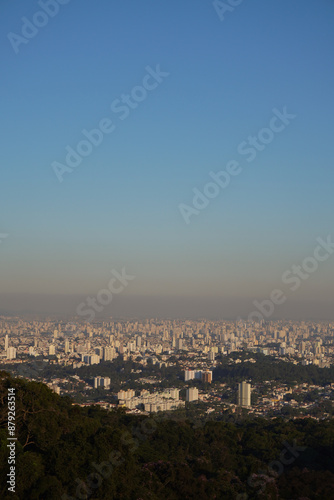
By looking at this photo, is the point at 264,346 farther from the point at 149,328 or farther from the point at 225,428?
the point at 225,428

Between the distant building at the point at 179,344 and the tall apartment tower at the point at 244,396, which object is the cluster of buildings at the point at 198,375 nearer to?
the tall apartment tower at the point at 244,396

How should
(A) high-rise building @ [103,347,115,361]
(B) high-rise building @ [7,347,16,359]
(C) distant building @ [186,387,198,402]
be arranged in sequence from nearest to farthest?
(C) distant building @ [186,387,198,402] → (B) high-rise building @ [7,347,16,359] → (A) high-rise building @ [103,347,115,361]

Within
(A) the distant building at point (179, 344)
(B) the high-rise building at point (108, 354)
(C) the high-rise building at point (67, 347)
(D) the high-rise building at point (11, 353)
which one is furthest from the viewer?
(A) the distant building at point (179, 344)

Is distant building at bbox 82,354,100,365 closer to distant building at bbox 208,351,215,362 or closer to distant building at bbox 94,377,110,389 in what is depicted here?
distant building at bbox 94,377,110,389

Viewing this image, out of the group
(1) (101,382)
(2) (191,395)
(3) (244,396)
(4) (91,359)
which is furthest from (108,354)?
(3) (244,396)

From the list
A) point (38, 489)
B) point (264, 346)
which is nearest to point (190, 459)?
point (38, 489)

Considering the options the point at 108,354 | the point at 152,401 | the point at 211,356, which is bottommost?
the point at 152,401

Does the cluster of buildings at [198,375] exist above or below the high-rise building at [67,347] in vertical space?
below

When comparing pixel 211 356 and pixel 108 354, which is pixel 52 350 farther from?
pixel 211 356

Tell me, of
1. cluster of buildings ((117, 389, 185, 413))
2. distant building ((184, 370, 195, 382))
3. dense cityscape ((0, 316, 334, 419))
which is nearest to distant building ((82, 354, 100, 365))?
dense cityscape ((0, 316, 334, 419))

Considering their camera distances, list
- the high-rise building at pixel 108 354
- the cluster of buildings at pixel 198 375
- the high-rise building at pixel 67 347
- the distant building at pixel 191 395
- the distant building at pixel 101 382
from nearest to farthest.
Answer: the distant building at pixel 191 395
the distant building at pixel 101 382
the cluster of buildings at pixel 198 375
the high-rise building at pixel 108 354
the high-rise building at pixel 67 347

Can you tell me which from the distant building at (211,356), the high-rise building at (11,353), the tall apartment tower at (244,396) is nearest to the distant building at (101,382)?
the high-rise building at (11,353)

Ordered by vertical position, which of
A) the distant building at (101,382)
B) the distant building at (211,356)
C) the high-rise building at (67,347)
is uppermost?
the high-rise building at (67,347)
